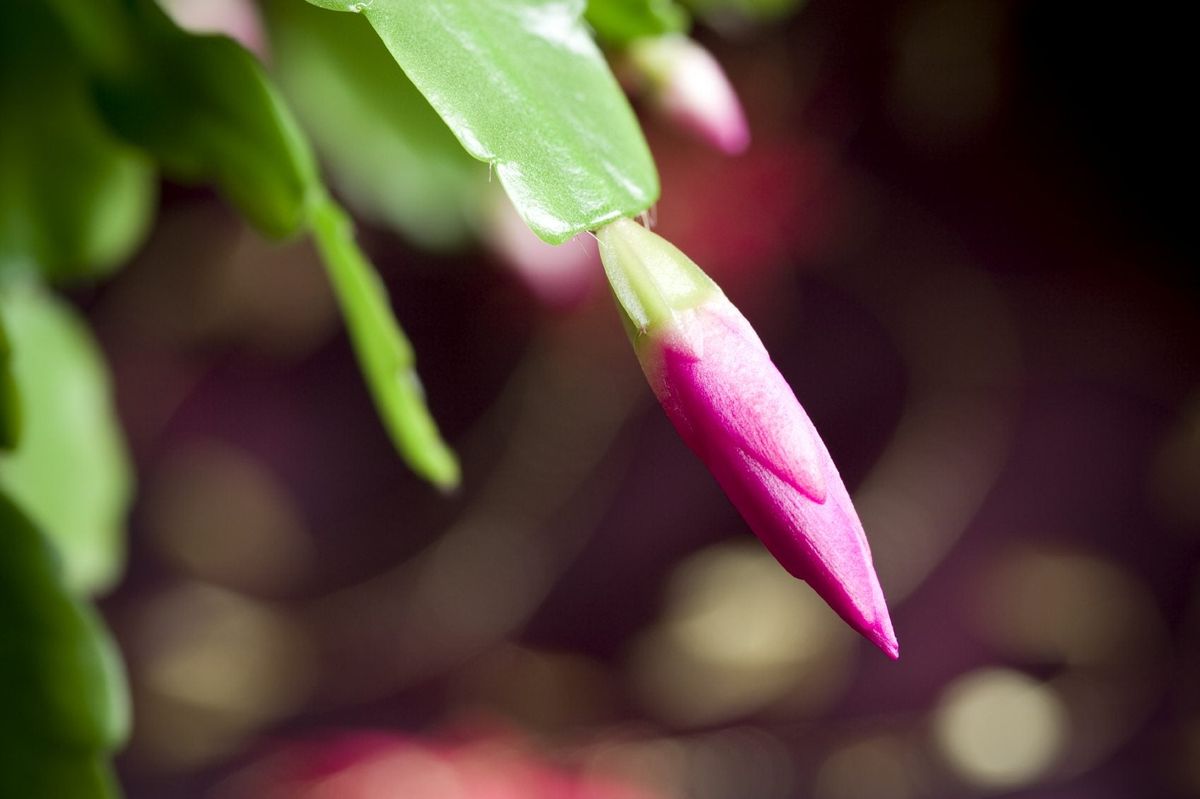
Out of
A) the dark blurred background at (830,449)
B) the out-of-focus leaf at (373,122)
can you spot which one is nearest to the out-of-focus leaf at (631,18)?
the out-of-focus leaf at (373,122)

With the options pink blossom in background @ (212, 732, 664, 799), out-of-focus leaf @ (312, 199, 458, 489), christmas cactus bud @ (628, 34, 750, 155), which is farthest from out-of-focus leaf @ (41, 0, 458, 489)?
pink blossom in background @ (212, 732, 664, 799)

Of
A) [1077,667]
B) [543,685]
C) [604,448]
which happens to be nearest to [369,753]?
[543,685]

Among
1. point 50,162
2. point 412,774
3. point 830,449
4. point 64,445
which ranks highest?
point 50,162

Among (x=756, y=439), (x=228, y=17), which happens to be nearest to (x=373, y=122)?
(x=228, y=17)

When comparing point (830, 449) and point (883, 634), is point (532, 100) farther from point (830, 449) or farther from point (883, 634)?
point (830, 449)

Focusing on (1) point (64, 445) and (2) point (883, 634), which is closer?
(2) point (883, 634)

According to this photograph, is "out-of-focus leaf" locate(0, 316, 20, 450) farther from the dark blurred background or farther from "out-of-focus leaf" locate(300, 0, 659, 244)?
the dark blurred background

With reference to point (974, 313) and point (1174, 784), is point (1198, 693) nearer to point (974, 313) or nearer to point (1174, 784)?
point (1174, 784)
